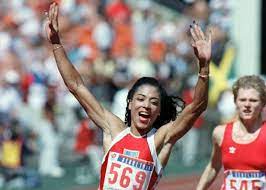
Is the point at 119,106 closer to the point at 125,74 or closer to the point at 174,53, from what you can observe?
the point at 125,74

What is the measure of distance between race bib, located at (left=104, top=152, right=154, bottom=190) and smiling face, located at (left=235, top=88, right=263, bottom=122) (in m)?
1.28

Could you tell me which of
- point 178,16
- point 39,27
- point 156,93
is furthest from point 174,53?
point 156,93

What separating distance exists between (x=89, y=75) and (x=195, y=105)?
8.19 meters

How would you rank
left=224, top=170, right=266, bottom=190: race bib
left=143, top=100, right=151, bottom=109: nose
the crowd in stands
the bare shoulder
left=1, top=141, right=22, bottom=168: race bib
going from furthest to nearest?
the crowd in stands, left=1, top=141, right=22, bottom=168: race bib, the bare shoulder, left=224, top=170, right=266, bottom=190: race bib, left=143, top=100, right=151, bottom=109: nose

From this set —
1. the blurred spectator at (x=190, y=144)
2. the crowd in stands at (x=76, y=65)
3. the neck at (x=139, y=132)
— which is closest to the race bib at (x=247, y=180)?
the neck at (x=139, y=132)

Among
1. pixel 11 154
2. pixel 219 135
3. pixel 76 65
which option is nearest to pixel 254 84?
pixel 219 135

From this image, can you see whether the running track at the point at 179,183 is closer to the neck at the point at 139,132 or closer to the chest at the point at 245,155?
the chest at the point at 245,155

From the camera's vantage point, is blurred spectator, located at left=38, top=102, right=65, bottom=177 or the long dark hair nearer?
the long dark hair

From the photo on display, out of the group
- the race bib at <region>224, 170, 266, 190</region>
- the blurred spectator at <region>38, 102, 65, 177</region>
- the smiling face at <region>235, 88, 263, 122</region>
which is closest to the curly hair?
the smiling face at <region>235, 88, 263, 122</region>

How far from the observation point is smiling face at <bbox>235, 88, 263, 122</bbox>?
7.03 meters

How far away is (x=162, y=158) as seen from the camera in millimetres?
6102

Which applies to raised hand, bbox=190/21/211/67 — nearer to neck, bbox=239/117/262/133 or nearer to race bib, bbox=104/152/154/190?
race bib, bbox=104/152/154/190

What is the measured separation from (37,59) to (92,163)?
5.71 ft

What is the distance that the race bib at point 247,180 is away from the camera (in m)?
6.98
